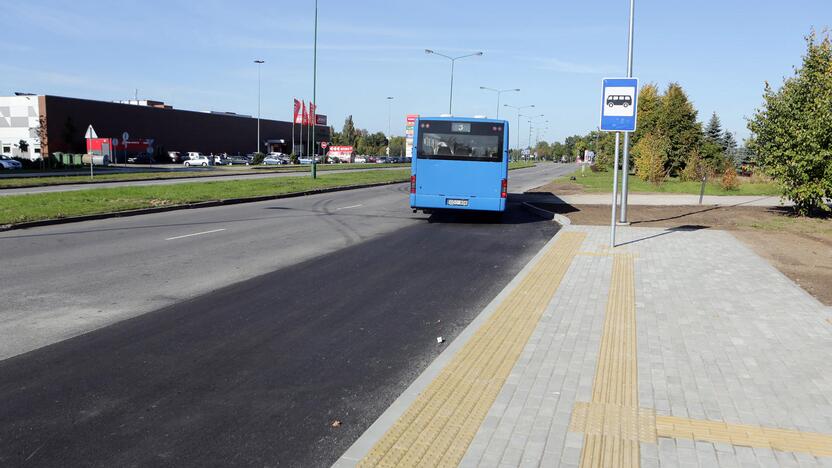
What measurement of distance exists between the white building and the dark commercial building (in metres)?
1.88

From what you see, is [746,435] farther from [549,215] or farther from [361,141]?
[361,141]

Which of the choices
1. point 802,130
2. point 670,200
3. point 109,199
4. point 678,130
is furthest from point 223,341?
point 678,130

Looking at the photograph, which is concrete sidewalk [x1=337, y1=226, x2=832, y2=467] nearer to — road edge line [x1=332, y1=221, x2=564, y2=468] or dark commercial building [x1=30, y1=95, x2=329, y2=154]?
road edge line [x1=332, y1=221, x2=564, y2=468]

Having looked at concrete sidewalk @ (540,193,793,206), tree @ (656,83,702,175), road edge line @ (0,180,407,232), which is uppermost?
tree @ (656,83,702,175)

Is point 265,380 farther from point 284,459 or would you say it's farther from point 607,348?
point 607,348

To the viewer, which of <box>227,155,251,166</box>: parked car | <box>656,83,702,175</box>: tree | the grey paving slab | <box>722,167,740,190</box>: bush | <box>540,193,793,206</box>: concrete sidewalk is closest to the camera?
the grey paving slab

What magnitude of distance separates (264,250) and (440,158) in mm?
6781

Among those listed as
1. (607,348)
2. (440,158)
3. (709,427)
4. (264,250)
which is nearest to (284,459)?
(709,427)

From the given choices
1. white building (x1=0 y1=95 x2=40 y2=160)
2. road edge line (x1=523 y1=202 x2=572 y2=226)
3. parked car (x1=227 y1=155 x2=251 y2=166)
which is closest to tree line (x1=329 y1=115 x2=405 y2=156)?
parked car (x1=227 y1=155 x2=251 y2=166)

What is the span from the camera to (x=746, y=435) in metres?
4.19

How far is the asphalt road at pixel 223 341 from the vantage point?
13.7 ft

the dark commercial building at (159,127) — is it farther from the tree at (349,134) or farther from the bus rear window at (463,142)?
the bus rear window at (463,142)

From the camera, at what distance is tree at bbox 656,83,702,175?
53.2 metres

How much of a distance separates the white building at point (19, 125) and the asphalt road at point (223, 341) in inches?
2380
